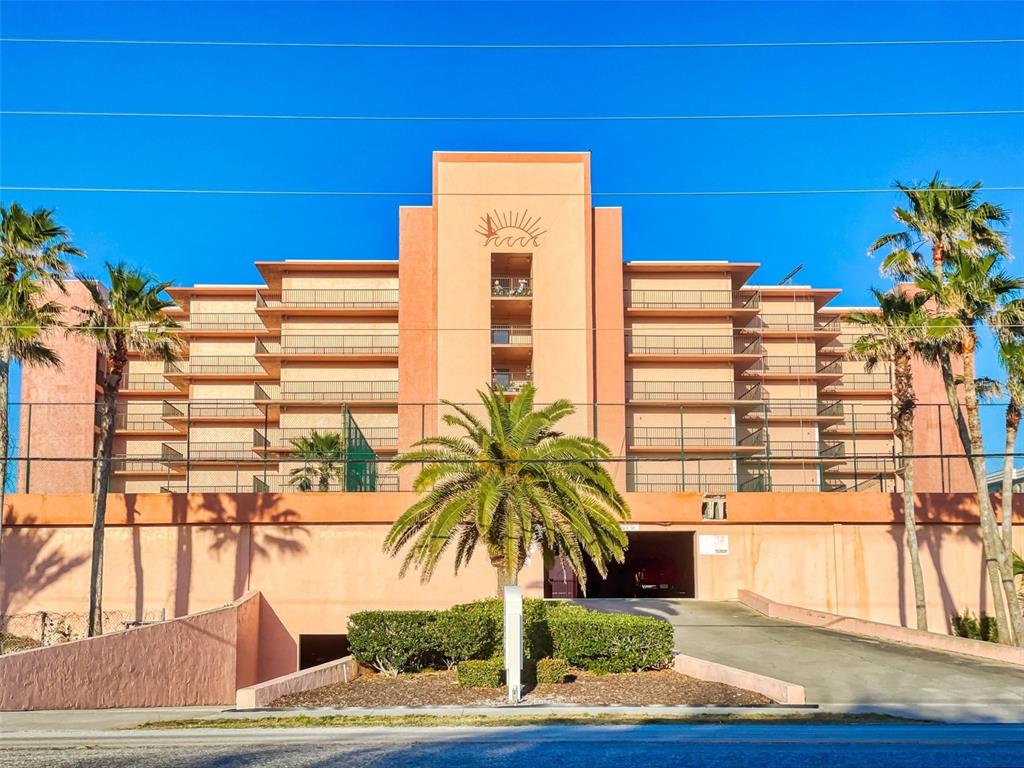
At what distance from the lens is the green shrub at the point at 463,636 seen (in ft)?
79.2

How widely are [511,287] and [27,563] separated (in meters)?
33.8

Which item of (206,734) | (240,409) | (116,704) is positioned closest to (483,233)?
(240,409)

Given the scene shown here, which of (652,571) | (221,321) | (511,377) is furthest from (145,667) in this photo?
(221,321)

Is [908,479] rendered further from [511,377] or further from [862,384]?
[862,384]

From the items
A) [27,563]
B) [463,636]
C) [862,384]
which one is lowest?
[463,636]

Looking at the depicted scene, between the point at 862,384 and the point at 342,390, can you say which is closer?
the point at 342,390

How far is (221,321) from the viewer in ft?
228

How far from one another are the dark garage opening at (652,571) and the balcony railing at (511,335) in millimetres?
14587

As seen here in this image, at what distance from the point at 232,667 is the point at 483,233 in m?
35.4

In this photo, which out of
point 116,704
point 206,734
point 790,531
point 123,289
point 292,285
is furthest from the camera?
point 292,285

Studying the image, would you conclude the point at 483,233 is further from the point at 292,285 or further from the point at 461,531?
the point at 461,531

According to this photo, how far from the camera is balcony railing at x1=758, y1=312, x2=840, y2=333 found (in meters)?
67.9

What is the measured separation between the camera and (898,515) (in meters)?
33.8

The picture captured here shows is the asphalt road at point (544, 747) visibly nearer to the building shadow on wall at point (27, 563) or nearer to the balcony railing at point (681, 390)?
the building shadow on wall at point (27, 563)
